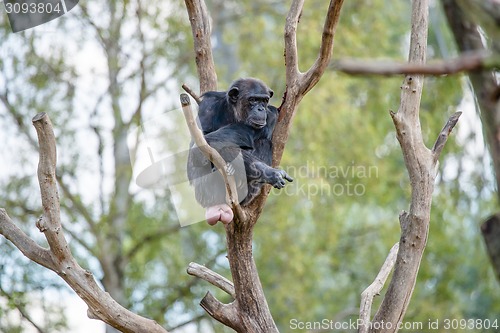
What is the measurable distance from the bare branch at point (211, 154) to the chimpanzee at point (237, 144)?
12cm

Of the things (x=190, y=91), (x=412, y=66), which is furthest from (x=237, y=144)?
(x=412, y=66)

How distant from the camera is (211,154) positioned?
12.5 ft

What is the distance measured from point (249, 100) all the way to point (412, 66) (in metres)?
3.51

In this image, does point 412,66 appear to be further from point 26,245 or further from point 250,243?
point 26,245

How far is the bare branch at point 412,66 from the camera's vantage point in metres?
1.59

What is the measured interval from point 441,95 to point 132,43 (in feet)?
15.8

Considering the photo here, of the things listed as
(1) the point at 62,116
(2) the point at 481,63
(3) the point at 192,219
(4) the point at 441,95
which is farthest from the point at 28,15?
(2) the point at 481,63

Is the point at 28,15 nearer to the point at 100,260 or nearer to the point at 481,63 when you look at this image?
Answer: the point at 100,260

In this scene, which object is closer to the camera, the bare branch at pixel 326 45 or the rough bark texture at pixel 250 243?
the bare branch at pixel 326 45

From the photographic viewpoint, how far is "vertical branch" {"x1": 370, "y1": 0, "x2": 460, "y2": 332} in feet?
14.3

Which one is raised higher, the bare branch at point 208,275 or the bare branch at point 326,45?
the bare branch at point 326,45

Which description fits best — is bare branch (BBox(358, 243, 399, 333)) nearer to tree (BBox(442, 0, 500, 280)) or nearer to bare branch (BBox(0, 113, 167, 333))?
bare branch (BBox(0, 113, 167, 333))

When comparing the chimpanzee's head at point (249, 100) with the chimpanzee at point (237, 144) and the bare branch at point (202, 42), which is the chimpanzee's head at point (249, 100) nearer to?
the chimpanzee at point (237, 144)

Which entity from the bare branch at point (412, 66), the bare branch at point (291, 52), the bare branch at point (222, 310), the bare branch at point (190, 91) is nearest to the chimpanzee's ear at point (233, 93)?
the bare branch at point (190, 91)
